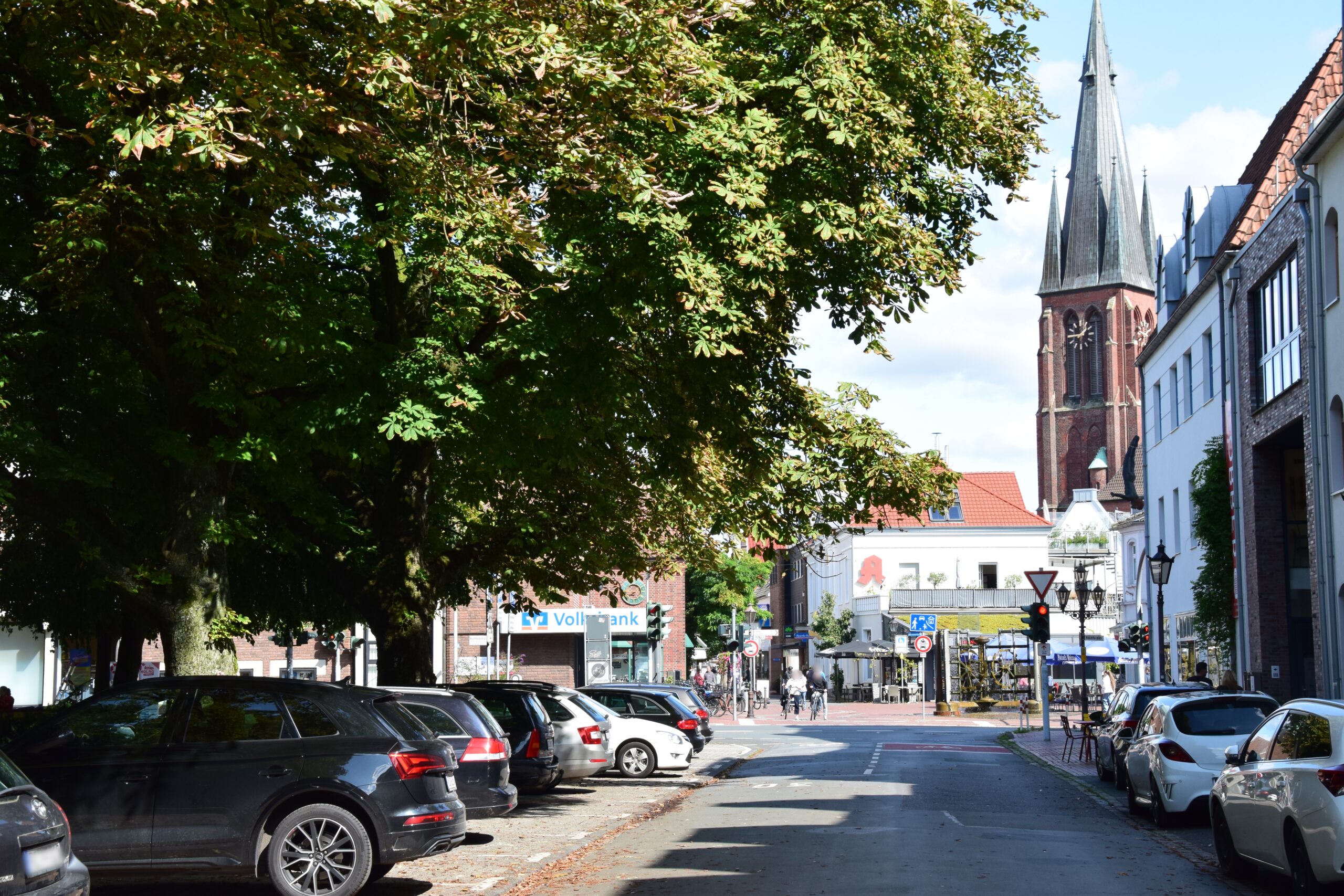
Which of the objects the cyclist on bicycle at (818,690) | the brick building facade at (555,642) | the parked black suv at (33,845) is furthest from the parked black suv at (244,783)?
the brick building facade at (555,642)

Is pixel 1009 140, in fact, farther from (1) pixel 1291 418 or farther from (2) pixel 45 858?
(1) pixel 1291 418

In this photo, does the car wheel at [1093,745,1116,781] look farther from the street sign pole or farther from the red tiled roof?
the red tiled roof

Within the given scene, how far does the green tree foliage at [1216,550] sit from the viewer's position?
32375 millimetres

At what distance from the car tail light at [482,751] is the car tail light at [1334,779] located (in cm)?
761

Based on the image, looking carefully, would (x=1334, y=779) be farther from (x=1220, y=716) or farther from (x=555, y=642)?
(x=555, y=642)

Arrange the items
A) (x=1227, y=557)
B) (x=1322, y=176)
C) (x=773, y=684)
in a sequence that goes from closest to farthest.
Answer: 1. (x=1322, y=176)
2. (x=1227, y=557)
3. (x=773, y=684)

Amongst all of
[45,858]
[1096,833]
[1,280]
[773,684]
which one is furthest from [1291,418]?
[773,684]

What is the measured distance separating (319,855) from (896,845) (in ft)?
19.6

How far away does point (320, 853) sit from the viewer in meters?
10.2

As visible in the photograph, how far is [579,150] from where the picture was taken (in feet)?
35.3

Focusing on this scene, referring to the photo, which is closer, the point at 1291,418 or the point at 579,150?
the point at 579,150

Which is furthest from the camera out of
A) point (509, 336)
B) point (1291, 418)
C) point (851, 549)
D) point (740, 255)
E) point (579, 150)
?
point (851, 549)

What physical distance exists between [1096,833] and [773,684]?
89.9 metres

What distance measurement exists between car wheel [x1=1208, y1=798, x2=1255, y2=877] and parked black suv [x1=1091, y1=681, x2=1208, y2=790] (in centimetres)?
753
